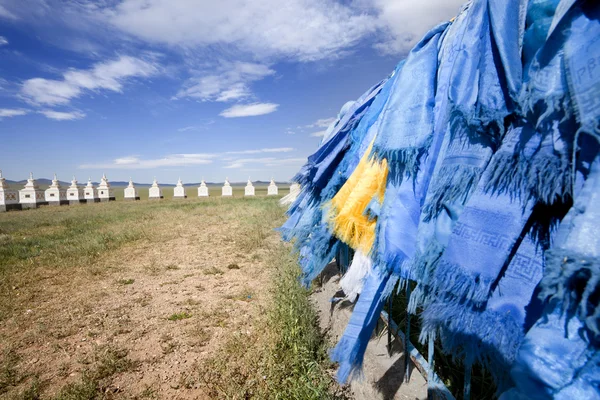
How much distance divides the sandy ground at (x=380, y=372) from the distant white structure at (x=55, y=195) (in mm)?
24618

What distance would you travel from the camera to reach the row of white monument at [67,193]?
17906mm

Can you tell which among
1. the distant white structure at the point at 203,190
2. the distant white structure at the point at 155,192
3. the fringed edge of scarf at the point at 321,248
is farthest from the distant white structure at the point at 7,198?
the fringed edge of scarf at the point at 321,248

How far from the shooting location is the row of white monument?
58.7 feet

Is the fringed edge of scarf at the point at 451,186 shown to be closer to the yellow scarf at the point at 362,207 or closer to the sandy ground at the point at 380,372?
the yellow scarf at the point at 362,207

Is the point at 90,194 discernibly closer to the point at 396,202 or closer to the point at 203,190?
the point at 203,190

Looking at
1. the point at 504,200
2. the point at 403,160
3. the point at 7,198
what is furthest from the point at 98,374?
the point at 7,198

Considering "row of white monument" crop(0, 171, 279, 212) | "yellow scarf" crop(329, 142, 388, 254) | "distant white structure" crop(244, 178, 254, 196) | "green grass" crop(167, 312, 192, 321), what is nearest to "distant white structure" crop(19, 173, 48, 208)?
"row of white monument" crop(0, 171, 279, 212)

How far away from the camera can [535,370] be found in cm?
70

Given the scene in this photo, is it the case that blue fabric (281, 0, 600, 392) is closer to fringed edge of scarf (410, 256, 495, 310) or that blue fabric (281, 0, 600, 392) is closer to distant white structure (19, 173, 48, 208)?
fringed edge of scarf (410, 256, 495, 310)

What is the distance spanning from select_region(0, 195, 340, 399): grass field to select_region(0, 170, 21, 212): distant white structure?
13.9 meters

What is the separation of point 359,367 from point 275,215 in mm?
10345

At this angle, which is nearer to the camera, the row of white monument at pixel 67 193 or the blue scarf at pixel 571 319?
the blue scarf at pixel 571 319

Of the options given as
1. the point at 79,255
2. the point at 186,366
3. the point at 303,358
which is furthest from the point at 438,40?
the point at 79,255

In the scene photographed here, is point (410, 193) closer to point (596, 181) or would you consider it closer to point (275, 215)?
point (596, 181)
